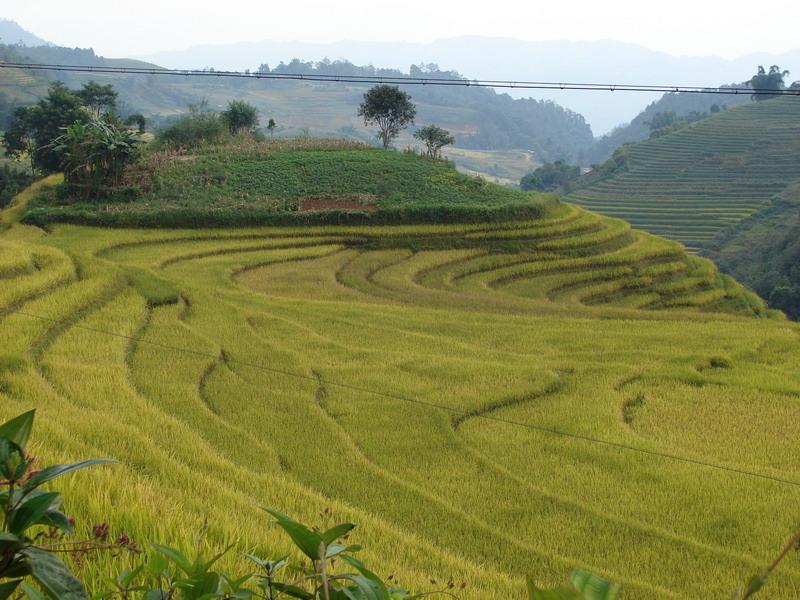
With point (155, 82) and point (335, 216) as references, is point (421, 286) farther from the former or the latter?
point (155, 82)

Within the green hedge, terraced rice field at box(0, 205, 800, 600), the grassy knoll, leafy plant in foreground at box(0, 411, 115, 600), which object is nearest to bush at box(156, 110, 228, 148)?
the grassy knoll

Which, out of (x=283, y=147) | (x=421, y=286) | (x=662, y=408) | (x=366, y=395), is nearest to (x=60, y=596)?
(x=366, y=395)

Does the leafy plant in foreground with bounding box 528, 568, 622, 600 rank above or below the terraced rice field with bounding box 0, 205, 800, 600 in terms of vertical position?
above

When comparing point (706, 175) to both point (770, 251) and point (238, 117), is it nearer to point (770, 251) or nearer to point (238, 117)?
point (770, 251)

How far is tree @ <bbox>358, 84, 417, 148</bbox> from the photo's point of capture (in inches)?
1276

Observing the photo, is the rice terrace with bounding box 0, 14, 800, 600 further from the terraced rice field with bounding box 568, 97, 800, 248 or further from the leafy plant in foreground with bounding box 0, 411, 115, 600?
the terraced rice field with bounding box 568, 97, 800, 248

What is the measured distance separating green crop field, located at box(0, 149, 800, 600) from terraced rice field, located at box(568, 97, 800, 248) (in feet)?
105

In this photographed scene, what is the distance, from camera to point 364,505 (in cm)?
634

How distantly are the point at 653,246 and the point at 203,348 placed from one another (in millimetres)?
16302

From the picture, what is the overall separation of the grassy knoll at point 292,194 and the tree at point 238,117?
559 centimetres

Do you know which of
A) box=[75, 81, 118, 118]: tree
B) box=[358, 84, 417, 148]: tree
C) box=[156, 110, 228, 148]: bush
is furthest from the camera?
box=[75, 81, 118, 118]: tree

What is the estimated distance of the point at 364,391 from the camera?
905cm

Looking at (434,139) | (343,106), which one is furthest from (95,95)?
(343,106)

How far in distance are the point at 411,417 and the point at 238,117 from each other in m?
27.7
